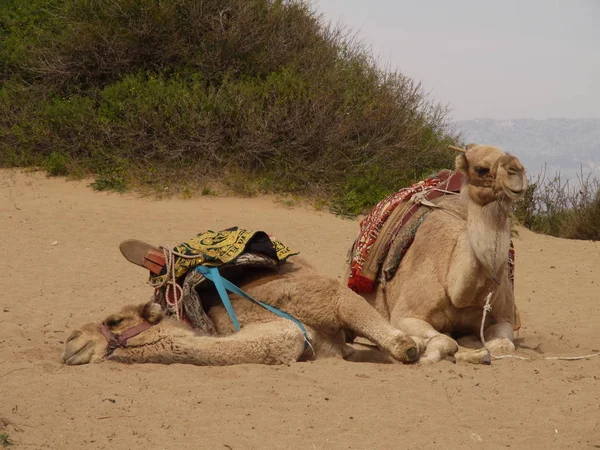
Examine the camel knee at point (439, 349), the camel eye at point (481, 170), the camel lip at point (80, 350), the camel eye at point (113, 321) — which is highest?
the camel eye at point (481, 170)

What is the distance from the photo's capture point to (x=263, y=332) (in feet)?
18.2

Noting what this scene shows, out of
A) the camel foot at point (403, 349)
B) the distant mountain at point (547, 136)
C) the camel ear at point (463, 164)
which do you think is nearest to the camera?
the camel foot at point (403, 349)

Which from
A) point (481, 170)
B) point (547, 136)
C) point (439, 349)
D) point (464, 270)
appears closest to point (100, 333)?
point (439, 349)

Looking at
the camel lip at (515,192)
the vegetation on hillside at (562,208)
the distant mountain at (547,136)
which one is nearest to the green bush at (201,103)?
the vegetation on hillside at (562,208)

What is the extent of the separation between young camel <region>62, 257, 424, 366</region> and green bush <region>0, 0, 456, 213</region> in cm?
943

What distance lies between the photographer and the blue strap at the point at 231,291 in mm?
5730

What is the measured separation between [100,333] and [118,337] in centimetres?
13

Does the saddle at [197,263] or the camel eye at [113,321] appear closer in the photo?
the camel eye at [113,321]

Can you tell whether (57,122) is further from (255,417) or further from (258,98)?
(255,417)

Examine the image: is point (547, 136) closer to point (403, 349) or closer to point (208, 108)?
point (208, 108)

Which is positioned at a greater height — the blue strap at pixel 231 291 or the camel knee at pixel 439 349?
the blue strap at pixel 231 291

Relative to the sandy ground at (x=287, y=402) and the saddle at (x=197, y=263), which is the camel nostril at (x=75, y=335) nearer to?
the sandy ground at (x=287, y=402)

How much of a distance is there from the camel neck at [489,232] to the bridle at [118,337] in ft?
7.58

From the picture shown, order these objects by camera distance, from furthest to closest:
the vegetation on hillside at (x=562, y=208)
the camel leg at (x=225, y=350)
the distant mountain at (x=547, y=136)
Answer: the distant mountain at (x=547, y=136), the vegetation on hillside at (x=562, y=208), the camel leg at (x=225, y=350)
